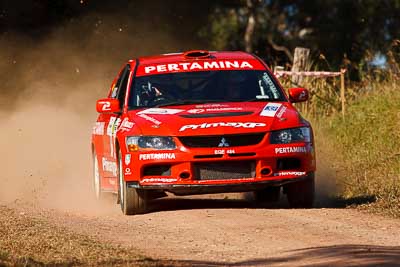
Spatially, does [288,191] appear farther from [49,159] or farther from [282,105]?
[49,159]

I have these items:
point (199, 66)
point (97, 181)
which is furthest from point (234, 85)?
point (97, 181)

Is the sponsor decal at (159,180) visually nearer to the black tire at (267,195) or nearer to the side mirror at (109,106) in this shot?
the side mirror at (109,106)

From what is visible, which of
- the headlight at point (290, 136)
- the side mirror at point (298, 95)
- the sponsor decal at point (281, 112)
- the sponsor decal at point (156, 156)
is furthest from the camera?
the side mirror at point (298, 95)

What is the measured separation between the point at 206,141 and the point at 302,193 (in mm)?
1246

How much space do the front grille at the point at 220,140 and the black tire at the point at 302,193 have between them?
78cm

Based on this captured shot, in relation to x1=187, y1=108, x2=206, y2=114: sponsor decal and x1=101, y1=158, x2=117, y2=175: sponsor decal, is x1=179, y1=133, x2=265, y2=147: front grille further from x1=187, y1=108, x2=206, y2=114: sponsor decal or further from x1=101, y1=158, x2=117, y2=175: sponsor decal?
x1=101, y1=158, x2=117, y2=175: sponsor decal

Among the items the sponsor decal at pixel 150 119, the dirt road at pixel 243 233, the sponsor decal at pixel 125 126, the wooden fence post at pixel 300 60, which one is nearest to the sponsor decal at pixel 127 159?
the sponsor decal at pixel 125 126

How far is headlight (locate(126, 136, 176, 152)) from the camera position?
39.9 feet

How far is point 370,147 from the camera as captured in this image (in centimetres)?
1777

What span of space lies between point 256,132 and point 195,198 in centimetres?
285

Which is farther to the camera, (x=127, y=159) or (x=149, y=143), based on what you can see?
(x=127, y=159)

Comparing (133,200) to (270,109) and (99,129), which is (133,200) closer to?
(270,109)

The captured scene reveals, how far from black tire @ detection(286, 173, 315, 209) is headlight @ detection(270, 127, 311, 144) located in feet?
1.29

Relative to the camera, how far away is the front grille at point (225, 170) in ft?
40.0
